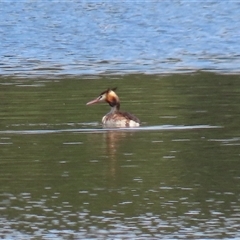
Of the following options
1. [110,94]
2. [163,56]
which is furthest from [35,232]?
[163,56]

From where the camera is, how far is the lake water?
11.6 meters

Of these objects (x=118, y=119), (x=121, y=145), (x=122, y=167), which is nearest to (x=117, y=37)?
(x=118, y=119)

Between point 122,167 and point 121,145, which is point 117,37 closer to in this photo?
point 121,145

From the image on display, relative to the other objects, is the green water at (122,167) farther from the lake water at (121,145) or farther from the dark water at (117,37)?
the dark water at (117,37)

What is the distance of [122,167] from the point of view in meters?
14.4

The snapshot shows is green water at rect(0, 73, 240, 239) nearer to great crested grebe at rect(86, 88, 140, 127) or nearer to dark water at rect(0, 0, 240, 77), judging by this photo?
great crested grebe at rect(86, 88, 140, 127)

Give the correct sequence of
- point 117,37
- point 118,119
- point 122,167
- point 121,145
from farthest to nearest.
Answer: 1. point 117,37
2. point 118,119
3. point 121,145
4. point 122,167

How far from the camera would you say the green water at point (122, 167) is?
37.4 ft

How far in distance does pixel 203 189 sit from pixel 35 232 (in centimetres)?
246

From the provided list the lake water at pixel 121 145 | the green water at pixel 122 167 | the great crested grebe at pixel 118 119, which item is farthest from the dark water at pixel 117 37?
the great crested grebe at pixel 118 119

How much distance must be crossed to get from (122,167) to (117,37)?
25.6m

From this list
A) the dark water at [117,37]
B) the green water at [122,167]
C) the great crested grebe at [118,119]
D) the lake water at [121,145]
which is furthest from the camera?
the dark water at [117,37]

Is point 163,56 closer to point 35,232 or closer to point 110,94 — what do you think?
point 110,94

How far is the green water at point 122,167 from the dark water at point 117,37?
717 centimetres
